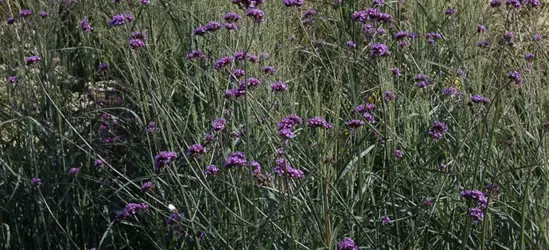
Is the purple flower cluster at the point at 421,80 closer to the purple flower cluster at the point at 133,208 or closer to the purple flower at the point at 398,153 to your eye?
the purple flower at the point at 398,153

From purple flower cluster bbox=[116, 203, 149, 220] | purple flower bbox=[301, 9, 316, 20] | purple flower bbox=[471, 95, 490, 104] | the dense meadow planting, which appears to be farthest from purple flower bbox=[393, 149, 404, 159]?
purple flower bbox=[301, 9, 316, 20]

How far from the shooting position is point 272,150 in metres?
2.93

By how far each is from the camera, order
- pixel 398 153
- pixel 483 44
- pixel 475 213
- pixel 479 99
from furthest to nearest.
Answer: pixel 483 44, pixel 398 153, pixel 479 99, pixel 475 213

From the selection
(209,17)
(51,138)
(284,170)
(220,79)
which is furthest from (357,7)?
(284,170)

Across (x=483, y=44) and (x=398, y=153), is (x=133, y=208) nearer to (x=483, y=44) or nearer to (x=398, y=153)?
(x=398, y=153)

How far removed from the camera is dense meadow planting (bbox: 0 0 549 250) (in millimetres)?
2486

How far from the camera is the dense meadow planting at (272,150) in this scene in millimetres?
2486

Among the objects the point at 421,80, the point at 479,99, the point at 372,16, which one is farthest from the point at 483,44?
the point at 372,16

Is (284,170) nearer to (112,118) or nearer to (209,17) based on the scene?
(112,118)

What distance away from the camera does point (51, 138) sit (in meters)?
3.30

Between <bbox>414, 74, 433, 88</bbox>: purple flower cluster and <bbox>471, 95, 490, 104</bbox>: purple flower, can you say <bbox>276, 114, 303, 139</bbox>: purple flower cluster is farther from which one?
<bbox>414, 74, 433, 88</bbox>: purple flower cluster

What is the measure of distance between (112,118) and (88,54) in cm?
68

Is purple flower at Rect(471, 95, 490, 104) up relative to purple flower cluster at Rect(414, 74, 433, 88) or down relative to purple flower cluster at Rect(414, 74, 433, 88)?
up

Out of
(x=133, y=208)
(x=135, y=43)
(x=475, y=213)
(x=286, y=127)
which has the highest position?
(x=135, y=43)
